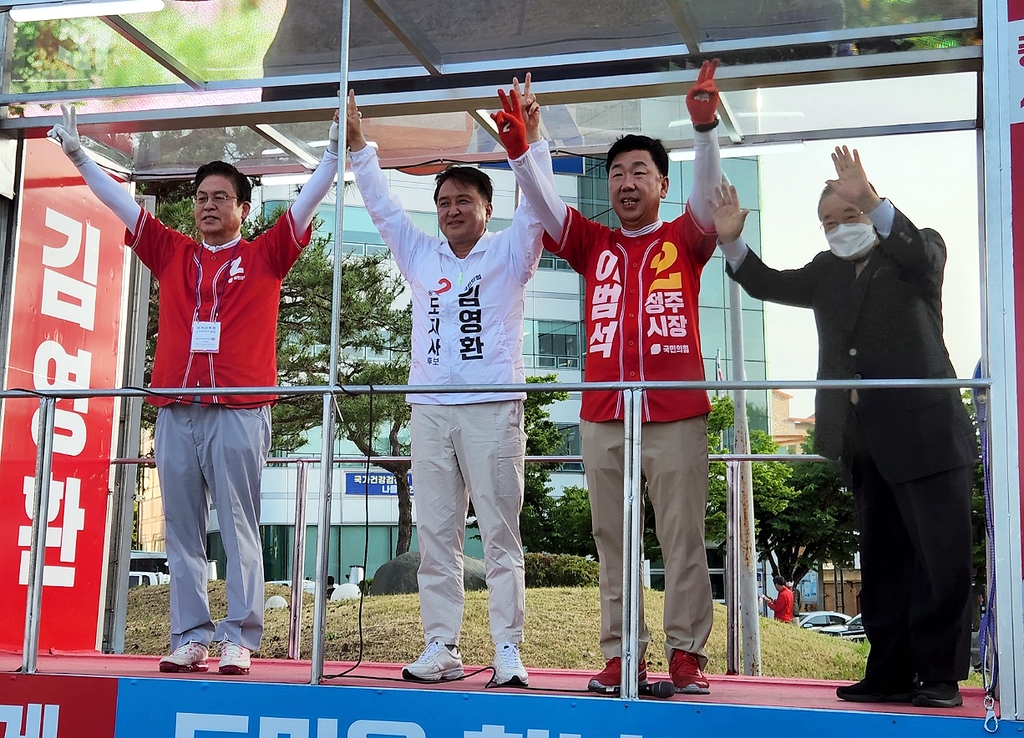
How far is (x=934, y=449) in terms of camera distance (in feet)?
10.8

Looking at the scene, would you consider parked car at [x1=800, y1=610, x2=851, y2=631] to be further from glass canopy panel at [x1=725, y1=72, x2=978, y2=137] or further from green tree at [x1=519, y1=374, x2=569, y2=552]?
glass canopy panel at [x1=725, y1=72, x2=978, y2=137]

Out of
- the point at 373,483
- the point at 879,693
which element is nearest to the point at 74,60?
the point at 879,693

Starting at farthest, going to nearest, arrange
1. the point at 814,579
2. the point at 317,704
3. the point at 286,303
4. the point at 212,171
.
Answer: the point at 814,579 < the point at 286,303 < the point at 212,171 < the point at 317,704

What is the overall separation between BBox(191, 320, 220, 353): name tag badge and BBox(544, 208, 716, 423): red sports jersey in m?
1.30

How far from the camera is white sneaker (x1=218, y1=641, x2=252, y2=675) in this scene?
12.2ft

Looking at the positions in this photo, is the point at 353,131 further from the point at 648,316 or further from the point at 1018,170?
the point at 1018,170

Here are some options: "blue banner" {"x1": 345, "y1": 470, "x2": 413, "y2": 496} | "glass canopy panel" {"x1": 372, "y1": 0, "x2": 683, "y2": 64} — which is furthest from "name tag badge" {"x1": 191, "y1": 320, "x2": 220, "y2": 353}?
"blue banner" {"x1": 345, "y1": 470, "x2": 413, "y2": 496}

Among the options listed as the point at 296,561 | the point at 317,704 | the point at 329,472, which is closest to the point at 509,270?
the point at 329,472

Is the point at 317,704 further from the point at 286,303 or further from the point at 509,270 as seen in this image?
the point at 286,303

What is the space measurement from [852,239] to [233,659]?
2.41 meters

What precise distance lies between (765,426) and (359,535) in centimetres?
998

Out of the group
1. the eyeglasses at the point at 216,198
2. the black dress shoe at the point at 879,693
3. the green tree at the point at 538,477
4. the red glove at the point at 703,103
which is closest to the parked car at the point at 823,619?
the green tree at the point at 538,477

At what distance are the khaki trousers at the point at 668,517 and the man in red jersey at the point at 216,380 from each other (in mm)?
1216

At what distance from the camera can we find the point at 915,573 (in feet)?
11.1
